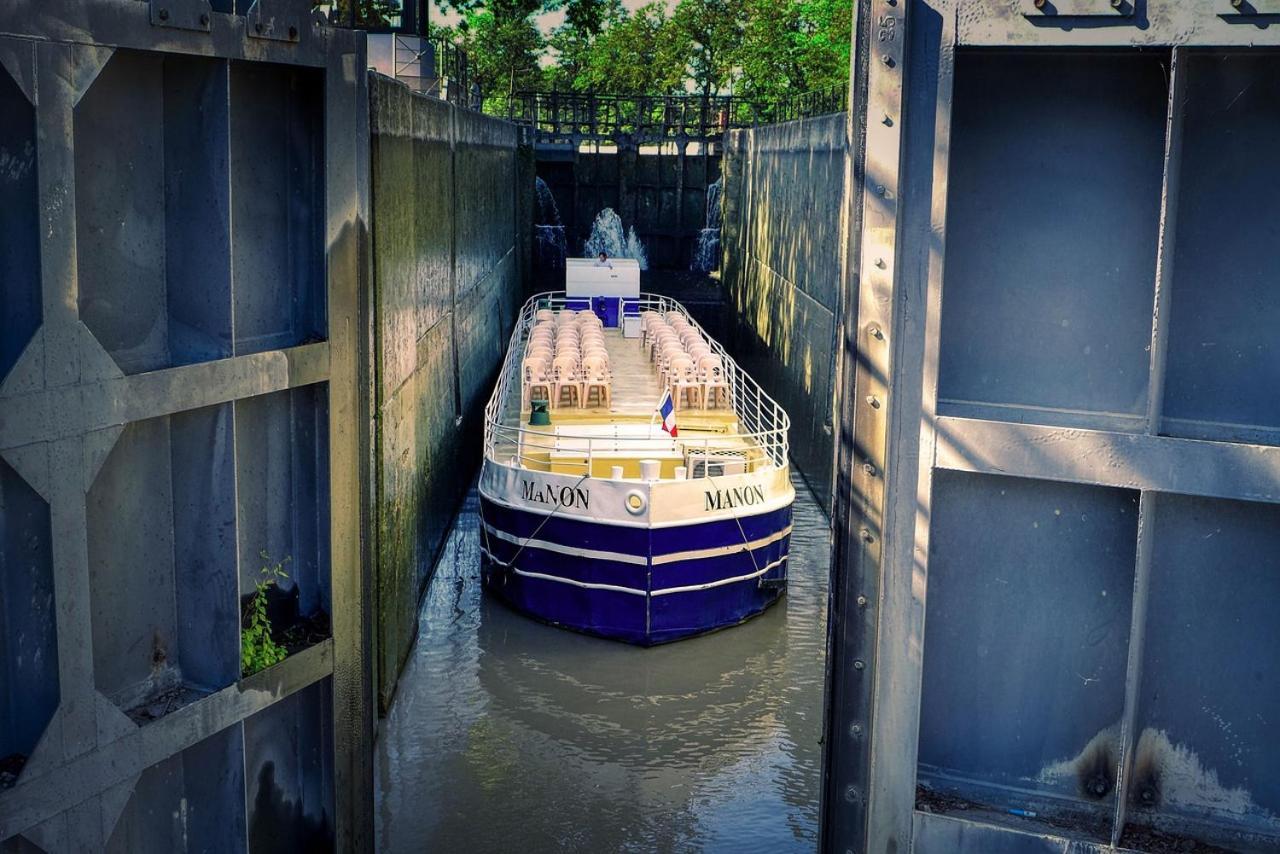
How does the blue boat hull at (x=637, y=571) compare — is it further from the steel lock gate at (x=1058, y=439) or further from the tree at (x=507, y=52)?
the tree at (x=507, y=52)

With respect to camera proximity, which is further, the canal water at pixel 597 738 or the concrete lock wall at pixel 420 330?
the concrete lock wall at pixel 420 330

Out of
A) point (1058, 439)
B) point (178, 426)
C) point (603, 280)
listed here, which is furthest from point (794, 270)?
point (1058, 439)

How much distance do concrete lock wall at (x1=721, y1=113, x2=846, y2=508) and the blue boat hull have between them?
2.70 metres

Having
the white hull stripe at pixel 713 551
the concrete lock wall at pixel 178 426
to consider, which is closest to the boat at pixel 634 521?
the white hull stripe at pixel 713 551

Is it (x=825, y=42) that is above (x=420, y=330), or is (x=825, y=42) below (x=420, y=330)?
above

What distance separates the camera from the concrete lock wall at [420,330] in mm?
12352

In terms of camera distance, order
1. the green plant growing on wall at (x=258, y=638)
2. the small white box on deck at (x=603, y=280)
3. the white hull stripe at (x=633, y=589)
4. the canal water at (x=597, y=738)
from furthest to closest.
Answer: the small white box on deck at (x=603, y=280)
the white hull stripe at (x=633, y=589)
the canal water at (x=597, y=738)
the green plant growing on wall at (x=258, y=638)

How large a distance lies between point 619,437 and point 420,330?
271 centimetres

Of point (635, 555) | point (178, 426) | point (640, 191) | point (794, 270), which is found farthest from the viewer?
point (640, 191)

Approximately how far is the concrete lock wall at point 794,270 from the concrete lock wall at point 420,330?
475 cm

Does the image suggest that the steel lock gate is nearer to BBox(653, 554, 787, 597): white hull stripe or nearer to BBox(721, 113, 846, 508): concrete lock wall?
BBox(653, 554, 787, 597): white hull stripe

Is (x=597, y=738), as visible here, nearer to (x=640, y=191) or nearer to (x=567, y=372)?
(x=567, y=372)

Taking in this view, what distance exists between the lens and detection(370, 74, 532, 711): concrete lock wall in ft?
40.5

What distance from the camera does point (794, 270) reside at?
2589 centimetres
